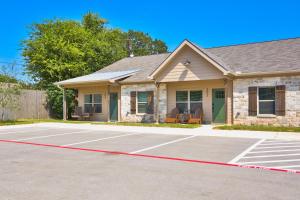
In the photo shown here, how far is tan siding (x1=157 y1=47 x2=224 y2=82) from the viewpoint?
56.2ft

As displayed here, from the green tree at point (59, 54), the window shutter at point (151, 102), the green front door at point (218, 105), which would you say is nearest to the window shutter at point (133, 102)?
the window shutter at point (151, 102)

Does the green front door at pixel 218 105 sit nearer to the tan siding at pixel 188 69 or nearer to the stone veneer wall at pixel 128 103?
the tan siding at pixel 188 69

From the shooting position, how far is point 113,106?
2272 cm

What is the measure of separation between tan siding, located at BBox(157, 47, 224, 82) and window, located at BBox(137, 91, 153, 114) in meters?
1.70

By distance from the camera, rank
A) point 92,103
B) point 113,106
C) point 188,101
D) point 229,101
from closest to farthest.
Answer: point 229,101 → point 188,101 → point 113,106 → point 92,103

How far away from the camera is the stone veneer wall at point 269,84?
1509 cm

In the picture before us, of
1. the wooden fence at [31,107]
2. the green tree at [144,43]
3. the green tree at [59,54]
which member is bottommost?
the wooden fence at [31,107]

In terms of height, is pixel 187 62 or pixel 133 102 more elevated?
pixel 187 62

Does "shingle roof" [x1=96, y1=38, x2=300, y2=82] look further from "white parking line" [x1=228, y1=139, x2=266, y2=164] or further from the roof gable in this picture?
"white parking line" [x1=228, y1=139, x2=266, y2=164]

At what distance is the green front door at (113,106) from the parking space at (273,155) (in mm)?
13811

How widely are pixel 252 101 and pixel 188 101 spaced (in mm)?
4386

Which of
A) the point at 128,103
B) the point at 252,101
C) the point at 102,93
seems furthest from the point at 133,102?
the point at 252,101

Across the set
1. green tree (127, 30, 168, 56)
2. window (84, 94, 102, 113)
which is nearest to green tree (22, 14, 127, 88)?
window (84, 94, 102, 113)

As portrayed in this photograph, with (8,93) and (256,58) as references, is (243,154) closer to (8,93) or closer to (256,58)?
(256,58)
